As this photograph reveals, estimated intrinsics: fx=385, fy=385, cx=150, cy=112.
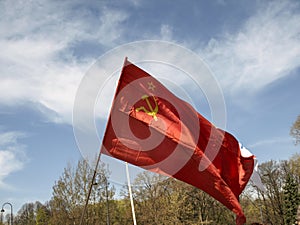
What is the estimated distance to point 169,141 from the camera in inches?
291

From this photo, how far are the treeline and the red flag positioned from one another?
1693 cm

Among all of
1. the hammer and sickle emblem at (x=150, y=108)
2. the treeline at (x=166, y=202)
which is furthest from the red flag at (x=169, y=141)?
the treeline at (x=166, y=202)

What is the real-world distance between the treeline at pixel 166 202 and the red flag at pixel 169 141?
1693 centimetres

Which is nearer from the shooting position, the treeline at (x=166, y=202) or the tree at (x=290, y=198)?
the treeline at (x=166, y=202)

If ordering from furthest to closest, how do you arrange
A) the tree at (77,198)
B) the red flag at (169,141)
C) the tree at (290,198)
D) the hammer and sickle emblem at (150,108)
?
1. the tree at (290,198)
2. the tree at (77,198)
3. the hammer and sickle emblem at (150,108)
4. the red flag at (169,141)

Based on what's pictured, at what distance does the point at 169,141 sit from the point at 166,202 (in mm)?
29461

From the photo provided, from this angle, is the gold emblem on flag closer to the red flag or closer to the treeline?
the red flag

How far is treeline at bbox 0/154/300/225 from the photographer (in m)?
Answer: 28.1

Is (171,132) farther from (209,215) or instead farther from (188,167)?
(209,215)

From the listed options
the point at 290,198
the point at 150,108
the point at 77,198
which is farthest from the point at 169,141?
the point at 290,198

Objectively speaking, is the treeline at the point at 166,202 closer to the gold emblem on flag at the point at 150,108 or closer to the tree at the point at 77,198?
the tree at the point at 77,198

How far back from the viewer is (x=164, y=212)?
35094 mm

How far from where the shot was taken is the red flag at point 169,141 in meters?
7.14

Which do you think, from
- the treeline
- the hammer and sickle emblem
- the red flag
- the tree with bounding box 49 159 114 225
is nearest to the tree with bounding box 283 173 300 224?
the treeline
